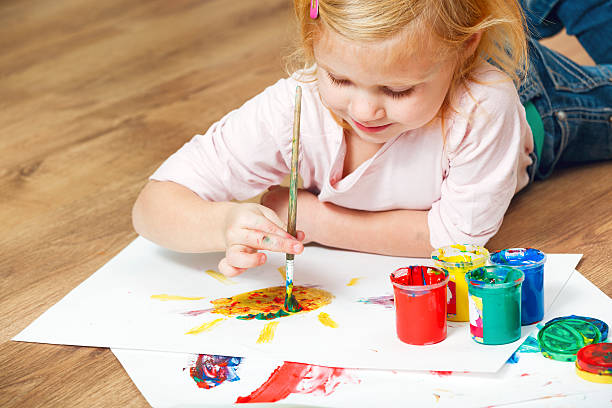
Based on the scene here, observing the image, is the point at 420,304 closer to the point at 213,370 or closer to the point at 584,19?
the point at 213,370

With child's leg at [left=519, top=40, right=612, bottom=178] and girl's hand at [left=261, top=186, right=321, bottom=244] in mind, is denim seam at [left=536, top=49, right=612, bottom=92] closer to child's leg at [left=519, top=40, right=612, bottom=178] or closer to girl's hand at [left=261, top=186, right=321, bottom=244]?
child's leg at [left=519, top=40, right=612, bottom=178]

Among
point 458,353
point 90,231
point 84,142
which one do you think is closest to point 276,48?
point 84,142

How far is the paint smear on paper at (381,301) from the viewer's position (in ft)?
3.28

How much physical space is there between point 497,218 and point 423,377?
0.30m

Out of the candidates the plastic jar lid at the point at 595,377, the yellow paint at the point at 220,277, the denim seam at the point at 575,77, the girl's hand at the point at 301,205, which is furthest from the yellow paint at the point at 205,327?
the denim seam at the point at 575,77

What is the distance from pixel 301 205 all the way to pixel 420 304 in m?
0.35

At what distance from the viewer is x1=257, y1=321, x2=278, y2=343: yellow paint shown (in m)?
0.94

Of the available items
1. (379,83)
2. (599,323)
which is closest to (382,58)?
(379,83)

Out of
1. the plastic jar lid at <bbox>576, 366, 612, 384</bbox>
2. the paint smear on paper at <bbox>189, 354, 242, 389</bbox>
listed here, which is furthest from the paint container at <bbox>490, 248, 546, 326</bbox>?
the paint smear on paper at <bbox>189, 354, 242, 389</bbox>

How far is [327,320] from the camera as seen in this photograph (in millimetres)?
975

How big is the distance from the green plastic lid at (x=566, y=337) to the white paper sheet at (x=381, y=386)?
0.4 inches

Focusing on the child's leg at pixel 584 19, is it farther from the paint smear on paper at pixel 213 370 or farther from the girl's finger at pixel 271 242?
the paint smear on paper at pixel 213 370

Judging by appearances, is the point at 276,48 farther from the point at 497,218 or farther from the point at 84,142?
the point at 497,218

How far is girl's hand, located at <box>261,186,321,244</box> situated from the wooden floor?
0.23 metres
